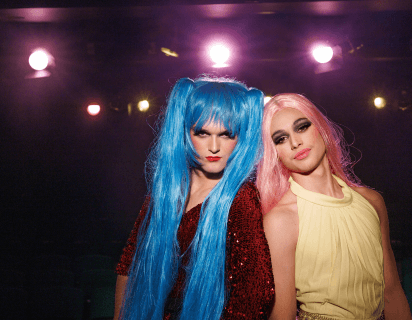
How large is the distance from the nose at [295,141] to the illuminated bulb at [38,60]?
511 centimetres

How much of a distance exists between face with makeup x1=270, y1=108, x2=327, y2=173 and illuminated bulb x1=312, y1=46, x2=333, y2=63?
4105 mm

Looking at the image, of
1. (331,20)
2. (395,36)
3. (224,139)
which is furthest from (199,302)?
(395,36)

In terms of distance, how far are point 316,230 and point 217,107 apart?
31.1 inches

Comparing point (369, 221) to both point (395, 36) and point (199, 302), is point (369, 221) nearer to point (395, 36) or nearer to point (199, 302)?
point (199, 302)

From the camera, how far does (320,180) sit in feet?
5.82

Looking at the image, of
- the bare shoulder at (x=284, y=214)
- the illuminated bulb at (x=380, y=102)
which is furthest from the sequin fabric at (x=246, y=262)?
the illuminated bulb at (x=380, y=102)

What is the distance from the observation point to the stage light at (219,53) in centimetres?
530

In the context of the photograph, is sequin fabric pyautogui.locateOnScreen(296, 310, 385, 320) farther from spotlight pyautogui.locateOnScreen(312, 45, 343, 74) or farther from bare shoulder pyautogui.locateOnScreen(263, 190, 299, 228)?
spotlight pyautogui.locateOnScreen(312, 45, 343, 74)

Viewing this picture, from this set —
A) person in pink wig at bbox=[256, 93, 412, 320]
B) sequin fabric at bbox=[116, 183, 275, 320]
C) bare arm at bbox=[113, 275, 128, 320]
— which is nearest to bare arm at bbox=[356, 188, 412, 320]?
person in pink wig at bbox=[256, 93, 412, 320]

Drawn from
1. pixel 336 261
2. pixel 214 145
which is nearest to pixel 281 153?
pixel 214 145

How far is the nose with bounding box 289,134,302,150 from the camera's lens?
1.66 metres

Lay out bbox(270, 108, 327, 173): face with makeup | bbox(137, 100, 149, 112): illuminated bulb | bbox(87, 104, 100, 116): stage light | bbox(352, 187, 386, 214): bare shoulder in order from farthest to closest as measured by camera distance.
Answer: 1. bbox(87, 104, 100, 116): stage light
2. bbox(137, 100, 149, 112): illuminated bulb
3. bbox(352, 187, 386, 214): bare shoulder
4. bbox(270, 108, 327, 173): face with makeup

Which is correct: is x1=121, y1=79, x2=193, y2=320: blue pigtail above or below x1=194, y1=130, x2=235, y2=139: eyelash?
below

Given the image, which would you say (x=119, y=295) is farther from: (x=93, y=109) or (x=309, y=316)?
(x=93, y=109)
